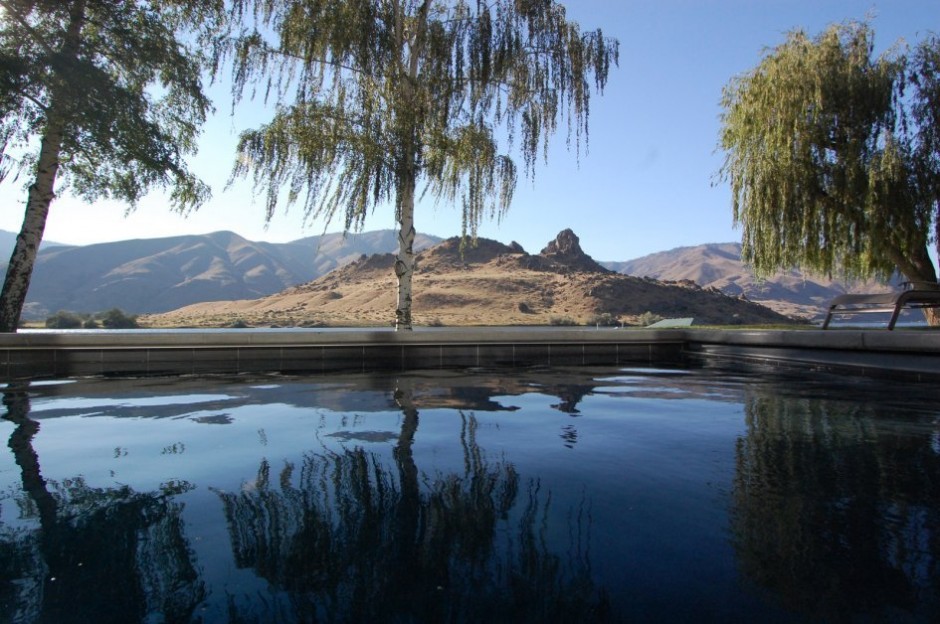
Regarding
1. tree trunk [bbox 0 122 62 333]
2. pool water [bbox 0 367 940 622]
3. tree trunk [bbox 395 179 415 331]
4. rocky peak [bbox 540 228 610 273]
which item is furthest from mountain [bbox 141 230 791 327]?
pool water [bbox 0 367 940 622]

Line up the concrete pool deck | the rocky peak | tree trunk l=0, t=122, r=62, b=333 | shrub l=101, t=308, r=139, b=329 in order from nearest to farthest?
the concrete pool deck → tree trunk l=0, t=122, r=62, b=333 → shrub l=101, t=308, r=139, b=329 → the rocky peak

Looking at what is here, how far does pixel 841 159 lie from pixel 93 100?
16.5 m

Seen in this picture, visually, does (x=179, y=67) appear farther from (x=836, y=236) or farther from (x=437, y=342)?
(x=836, y=236)

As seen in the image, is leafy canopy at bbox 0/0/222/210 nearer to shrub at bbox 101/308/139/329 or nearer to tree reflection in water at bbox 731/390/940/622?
tree reflection in water at bbox 731/390/940/622

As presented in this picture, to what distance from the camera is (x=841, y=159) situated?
14.3 m

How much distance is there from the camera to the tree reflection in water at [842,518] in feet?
6.14

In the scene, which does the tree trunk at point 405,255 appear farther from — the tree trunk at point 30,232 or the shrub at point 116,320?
the shrub at point 116,320

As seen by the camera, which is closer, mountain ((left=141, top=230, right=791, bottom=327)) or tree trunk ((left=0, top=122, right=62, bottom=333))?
tree trunk ((left=0, top=122, right=62, bottom=333))

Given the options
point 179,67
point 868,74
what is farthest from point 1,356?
point 868,74

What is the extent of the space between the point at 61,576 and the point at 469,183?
441 inches

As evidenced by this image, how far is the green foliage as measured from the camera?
13.9 m

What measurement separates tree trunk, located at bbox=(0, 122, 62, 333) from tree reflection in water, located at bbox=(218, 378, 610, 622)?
10009 mm

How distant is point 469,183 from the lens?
41.0 feet

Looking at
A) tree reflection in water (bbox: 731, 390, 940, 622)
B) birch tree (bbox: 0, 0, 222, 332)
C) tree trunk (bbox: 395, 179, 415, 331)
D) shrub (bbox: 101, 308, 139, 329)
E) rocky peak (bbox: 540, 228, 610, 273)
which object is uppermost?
rocky peak (bbox: 540, 228, 610, 273)
